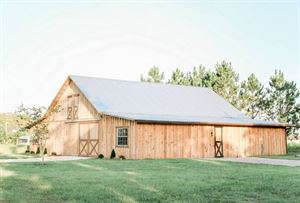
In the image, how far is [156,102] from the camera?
30328mm

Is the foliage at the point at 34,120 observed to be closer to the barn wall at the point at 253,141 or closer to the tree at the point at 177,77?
the barn wall at the point at 253,141

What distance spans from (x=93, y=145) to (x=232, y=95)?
2575 cm

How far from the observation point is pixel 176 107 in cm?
3052

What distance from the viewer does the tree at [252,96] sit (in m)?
48.1

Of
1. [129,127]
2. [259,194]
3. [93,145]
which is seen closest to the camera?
[259,194]

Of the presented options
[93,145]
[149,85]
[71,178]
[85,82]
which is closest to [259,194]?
[71,178]

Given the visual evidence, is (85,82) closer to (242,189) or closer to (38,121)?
(38,121)

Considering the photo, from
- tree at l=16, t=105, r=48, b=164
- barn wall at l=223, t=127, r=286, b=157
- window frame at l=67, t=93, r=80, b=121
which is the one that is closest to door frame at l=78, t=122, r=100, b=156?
window frame at l=67, t=93, r=80, b=121

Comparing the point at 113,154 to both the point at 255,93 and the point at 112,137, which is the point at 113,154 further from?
the point at 255,93

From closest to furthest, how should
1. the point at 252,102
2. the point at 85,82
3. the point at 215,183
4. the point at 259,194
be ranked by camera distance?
the point at 259,194 → the point at 215,183 → the point at 85,82 → the point at 252,102

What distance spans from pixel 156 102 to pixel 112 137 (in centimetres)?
574

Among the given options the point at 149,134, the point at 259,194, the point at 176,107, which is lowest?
the point at 259,194

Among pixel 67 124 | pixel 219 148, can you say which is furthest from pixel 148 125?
pixel 67 124

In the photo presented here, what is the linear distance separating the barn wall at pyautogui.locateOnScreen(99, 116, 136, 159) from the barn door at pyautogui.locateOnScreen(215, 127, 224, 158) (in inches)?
264
